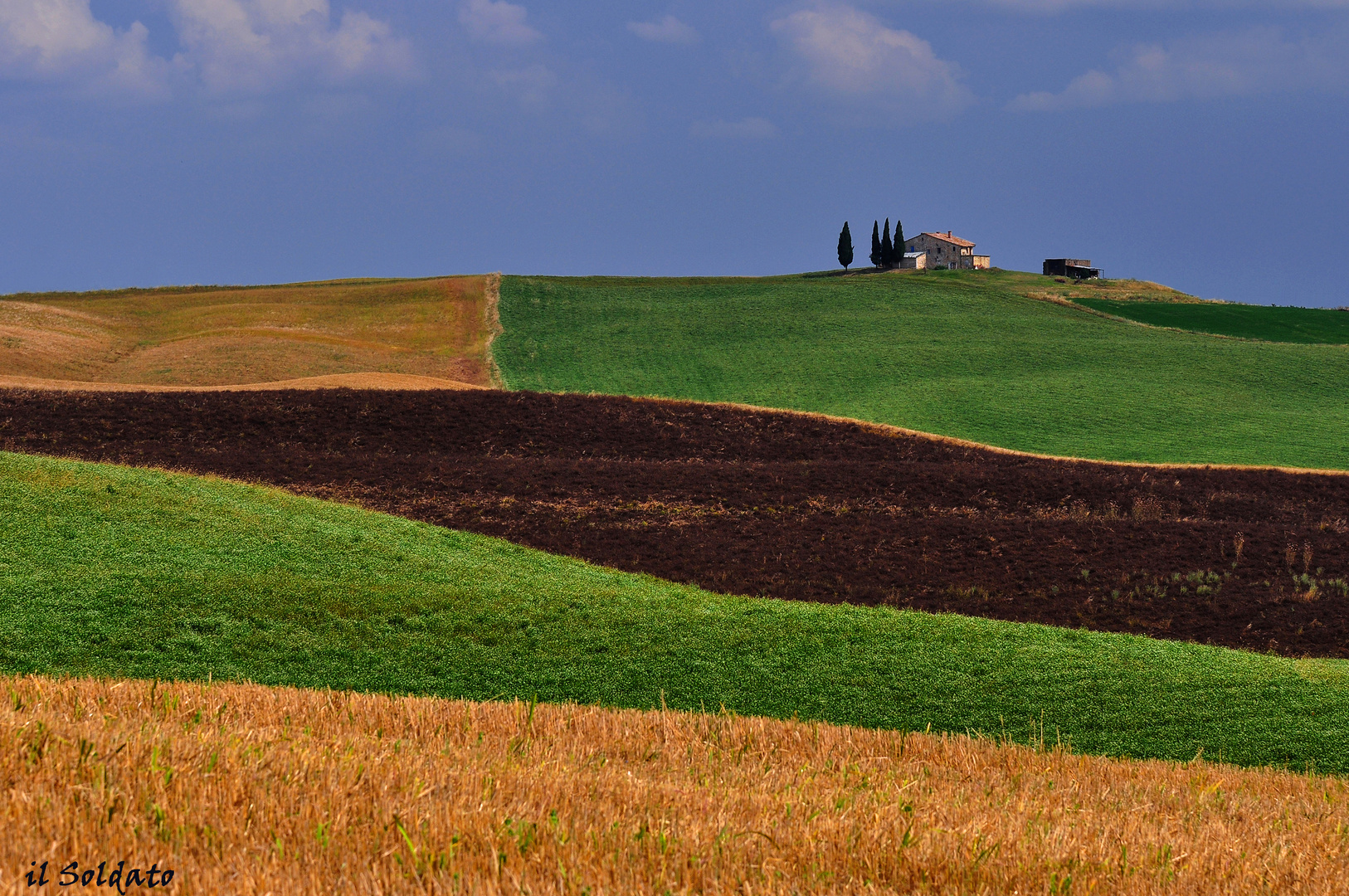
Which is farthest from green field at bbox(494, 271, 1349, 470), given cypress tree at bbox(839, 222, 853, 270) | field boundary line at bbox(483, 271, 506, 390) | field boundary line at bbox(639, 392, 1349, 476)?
cypress tree at bbox(839, 222, 853, 270)

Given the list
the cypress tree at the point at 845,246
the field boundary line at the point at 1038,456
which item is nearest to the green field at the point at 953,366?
the field boundary line at the point at 1038,456

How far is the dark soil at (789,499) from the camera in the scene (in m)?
16.4

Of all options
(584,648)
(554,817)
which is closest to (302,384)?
(584,648)

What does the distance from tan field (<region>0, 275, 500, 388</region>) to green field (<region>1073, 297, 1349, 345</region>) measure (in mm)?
48624

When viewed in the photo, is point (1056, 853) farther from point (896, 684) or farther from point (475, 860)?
point (896, 684)

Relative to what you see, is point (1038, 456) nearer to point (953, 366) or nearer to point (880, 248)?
point (953, 366)

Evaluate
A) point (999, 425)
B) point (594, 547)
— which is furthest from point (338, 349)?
point (594, 547)

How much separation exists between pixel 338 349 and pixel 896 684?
46039 mm

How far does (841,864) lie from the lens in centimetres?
406

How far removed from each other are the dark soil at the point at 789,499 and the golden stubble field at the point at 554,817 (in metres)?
9.64

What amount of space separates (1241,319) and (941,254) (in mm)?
41352

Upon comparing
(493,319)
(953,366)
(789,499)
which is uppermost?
(493,319)

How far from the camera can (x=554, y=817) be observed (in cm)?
419

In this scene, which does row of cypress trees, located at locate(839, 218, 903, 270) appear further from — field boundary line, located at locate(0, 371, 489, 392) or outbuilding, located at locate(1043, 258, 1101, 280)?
field boundary line, located at locate(0, 371, 489, 392)
